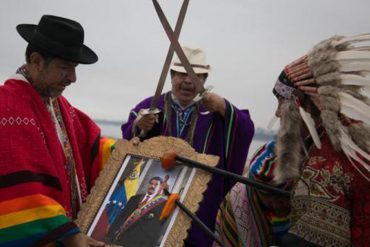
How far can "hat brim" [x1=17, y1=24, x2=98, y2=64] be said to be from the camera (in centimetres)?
283

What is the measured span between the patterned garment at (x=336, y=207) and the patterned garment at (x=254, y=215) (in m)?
0.51

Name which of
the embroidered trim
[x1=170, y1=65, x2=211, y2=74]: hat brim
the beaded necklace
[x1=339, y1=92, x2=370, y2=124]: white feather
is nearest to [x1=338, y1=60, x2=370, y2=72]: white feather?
[x1=339, y1=92, x2=370, y2=124]: white feather

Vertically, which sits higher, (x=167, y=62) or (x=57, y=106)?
(x=167, y=62)

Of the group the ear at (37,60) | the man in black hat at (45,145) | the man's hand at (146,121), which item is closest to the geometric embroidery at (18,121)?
the man in black hat at (45,145)

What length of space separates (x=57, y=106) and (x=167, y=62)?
78cm

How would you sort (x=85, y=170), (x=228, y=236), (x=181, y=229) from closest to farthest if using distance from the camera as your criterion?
(x=181, y=229), (x=228, y=236), (x=85, y=170)

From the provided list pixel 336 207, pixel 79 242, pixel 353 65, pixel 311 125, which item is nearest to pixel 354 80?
pixel 353 65

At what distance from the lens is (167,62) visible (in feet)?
10.7

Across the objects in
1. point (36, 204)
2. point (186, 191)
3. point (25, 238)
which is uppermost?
point (186, 191)

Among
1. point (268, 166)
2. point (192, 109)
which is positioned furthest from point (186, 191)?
point (192, 109)

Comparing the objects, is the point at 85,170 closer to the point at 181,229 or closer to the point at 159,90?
the point at 159,90

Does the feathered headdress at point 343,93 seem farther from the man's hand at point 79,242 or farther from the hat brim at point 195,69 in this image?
the hat brim at point 195,69

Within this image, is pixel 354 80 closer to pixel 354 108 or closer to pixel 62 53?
pixel 354 108

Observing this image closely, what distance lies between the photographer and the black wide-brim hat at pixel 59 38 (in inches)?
112
